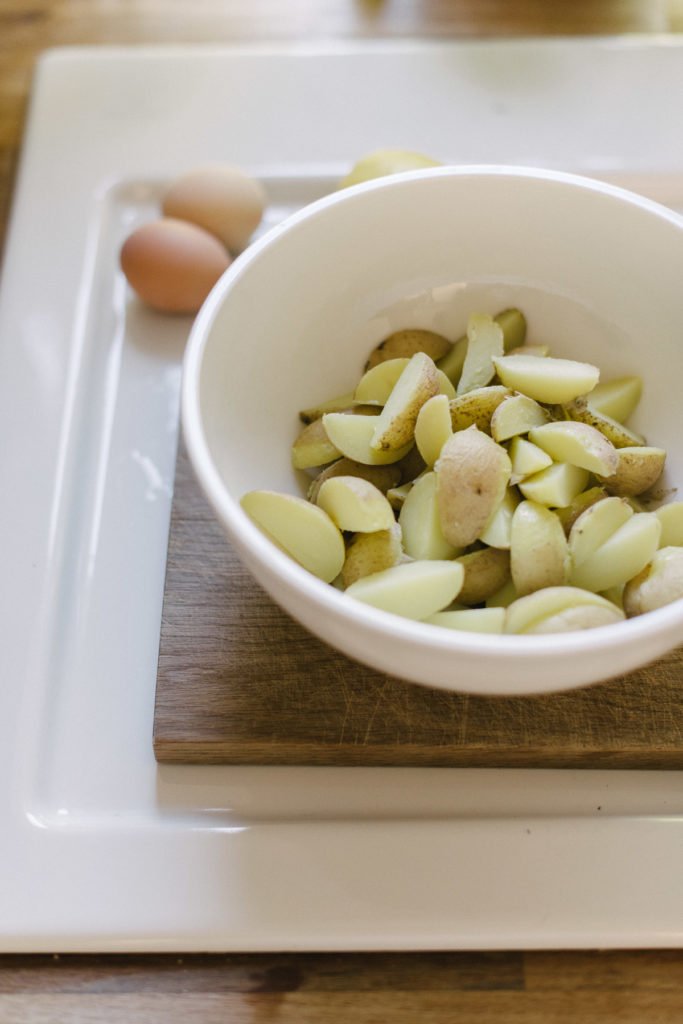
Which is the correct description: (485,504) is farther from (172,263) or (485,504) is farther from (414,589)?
(172,263)

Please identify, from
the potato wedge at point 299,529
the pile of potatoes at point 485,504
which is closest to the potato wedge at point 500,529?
the pile of potatoes at point 485,504

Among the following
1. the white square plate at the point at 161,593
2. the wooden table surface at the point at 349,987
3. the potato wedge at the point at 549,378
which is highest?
the potato wedge at the point at 549,378

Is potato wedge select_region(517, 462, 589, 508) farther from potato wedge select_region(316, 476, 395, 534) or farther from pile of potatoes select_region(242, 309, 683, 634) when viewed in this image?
potato wedge select_region(316, 476, 395, 534)

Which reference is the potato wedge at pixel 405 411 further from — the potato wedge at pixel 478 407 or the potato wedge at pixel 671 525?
the potato wedge at pixel 671 525

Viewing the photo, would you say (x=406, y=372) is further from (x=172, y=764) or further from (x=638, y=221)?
(x=172, y=764)

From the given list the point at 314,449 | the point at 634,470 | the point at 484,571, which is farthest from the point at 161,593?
the point at 634,470

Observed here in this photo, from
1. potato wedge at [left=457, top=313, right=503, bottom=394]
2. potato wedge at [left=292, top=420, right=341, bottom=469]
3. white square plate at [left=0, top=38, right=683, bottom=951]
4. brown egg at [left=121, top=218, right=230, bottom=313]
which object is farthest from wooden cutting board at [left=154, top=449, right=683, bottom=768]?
brown egg at [left=121, top=218, right=230, bottom=313]
